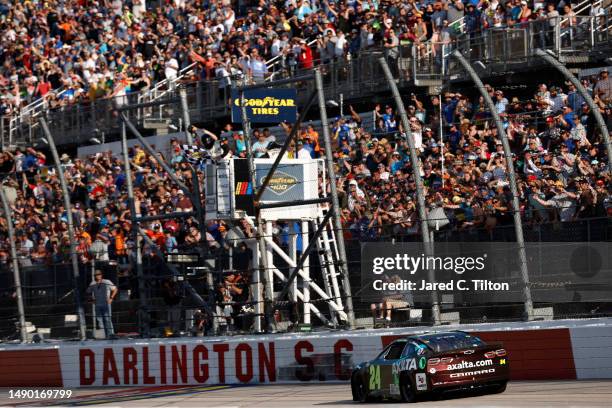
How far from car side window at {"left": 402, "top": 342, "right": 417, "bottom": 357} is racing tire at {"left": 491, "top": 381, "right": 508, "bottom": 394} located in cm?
108

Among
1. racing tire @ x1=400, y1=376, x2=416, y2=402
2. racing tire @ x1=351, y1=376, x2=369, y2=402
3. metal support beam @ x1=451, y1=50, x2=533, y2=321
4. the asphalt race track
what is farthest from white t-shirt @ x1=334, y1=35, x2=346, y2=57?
racing tire @ x1=400, y1=376, x2=416, y2=402

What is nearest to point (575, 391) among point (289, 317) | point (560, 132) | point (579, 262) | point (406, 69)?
point (579, 262)

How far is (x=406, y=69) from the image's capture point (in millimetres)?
23578

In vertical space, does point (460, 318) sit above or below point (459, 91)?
below

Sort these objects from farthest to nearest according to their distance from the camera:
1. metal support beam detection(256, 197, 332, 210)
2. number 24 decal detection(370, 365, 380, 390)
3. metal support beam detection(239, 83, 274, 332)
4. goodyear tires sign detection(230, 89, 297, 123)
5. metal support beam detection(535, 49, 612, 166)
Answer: goodyear tires sign detection(230, 89, 297, 123)
metal support beam detection(239, 83, 274, 332)
metal support beam detection(256, 197, 332, 210)
number 24 decal detection(370, 365, 380, 390)
metal support beam detection(535, 49, 612, 166)

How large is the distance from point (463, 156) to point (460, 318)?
220 centimetres

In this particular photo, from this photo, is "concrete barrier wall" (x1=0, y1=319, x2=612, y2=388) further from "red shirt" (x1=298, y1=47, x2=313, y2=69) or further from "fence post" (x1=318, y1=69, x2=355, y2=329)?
"red shirt" (x1=298, y1=47, x2=313, y2=69)

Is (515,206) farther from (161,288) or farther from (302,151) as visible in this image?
(161,288)

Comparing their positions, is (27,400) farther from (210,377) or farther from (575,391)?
(575,391)

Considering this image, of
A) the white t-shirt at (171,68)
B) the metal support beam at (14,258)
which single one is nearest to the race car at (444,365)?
the metal support beam at (14,258)

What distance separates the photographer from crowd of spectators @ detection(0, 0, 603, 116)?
26141 mm

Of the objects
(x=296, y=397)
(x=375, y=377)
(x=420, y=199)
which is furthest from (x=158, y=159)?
(x=375, y=377)

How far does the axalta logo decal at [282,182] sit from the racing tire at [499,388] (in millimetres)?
4991

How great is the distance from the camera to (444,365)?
16.4 meters
